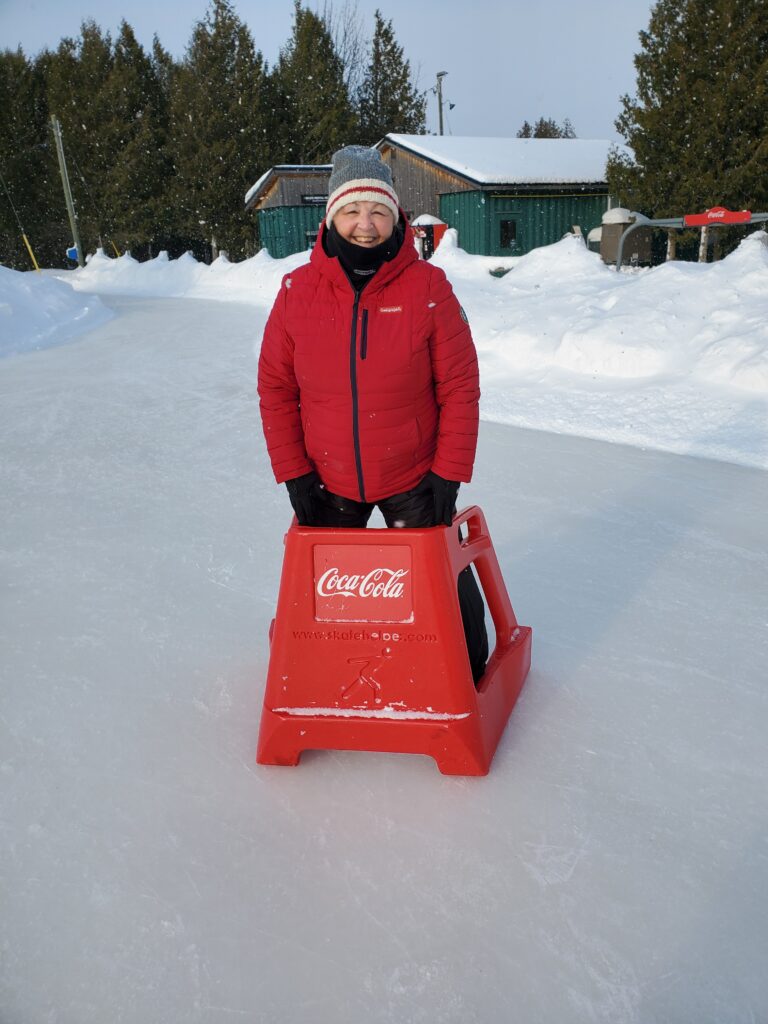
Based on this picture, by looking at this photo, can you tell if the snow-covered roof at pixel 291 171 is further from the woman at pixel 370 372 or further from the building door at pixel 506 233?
the woman at pixel 370 372

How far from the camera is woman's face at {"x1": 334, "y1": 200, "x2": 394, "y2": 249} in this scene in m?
1.60

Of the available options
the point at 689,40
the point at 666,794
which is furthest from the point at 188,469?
the point at 689,40

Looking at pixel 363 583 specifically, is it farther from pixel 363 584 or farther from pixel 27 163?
pixel 27 163

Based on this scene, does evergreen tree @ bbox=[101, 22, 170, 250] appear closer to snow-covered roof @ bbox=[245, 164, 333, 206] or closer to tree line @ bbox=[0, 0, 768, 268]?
tree line @ bbox=[0, 0, 768, 268]

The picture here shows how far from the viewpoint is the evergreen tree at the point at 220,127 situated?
2314 cm

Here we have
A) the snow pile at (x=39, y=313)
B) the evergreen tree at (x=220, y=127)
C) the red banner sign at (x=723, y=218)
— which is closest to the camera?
the red banner sign at (x=723, y=218)

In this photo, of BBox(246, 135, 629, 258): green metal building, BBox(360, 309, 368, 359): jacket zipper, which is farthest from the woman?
BBox(246, 135, 629, 258): green metal building

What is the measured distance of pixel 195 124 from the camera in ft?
75.9

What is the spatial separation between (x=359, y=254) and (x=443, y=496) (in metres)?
0.56

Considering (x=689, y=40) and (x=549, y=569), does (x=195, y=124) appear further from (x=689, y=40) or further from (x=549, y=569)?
(x=549, y=569)

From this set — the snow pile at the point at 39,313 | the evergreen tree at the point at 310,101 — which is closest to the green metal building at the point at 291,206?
the evergreen tree at the point at 310,101

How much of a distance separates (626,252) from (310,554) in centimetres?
1153

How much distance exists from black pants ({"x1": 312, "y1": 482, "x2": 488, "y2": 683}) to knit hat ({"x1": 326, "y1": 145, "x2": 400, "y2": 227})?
65cm

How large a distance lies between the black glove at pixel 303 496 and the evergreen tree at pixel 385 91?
2944 cm
